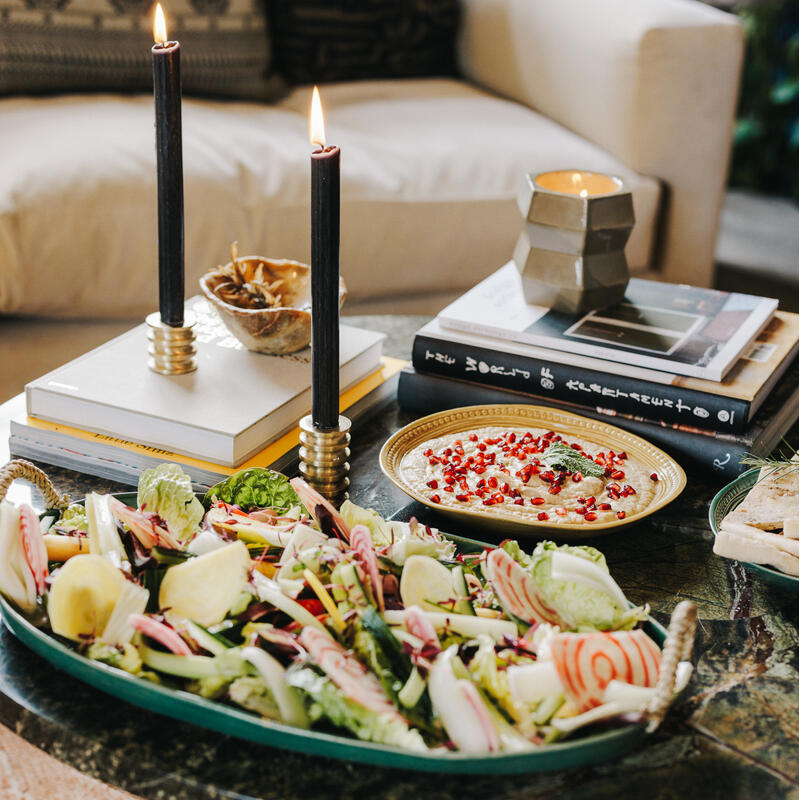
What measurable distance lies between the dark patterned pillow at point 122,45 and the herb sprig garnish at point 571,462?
1521 millimetres

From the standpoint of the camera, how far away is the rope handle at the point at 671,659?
22.5 inches

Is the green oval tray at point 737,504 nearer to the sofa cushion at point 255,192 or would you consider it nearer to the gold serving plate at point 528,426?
the gold serving plate at point 528,426

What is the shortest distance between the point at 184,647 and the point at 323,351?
0.97 ft

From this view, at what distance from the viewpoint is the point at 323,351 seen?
33.2 inches

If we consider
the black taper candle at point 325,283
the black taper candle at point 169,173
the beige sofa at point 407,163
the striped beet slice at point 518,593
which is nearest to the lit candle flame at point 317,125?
the black taper candle at point 325,283

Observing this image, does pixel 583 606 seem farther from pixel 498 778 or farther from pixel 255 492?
pixel 255 492

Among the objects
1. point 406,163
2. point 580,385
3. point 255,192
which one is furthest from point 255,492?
point 406,163

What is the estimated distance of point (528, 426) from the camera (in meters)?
1.05

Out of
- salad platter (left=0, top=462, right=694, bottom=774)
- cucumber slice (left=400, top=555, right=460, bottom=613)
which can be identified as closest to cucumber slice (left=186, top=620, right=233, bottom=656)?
salad platter (left=0, top=462, right=694, bottom=774)

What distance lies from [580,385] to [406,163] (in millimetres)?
1036

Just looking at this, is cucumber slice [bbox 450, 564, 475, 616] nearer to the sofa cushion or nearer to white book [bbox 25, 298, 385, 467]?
white book [bbox 25, 298, 385, 467]

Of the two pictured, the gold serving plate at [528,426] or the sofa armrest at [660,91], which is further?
the sofa armrest at [660,91]

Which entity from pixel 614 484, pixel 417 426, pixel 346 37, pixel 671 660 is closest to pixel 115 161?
pixel 346 37

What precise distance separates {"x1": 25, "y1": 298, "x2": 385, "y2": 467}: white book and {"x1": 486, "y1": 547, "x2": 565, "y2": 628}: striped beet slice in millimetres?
355
